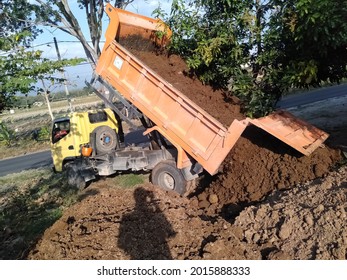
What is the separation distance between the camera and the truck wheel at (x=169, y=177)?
7969 mm

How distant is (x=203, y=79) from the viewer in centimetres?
830

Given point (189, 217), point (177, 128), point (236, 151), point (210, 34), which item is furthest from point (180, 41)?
point (189, 217)

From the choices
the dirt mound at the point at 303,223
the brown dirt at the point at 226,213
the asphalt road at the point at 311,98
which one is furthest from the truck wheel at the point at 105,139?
the asphalt road at the point at 311,98

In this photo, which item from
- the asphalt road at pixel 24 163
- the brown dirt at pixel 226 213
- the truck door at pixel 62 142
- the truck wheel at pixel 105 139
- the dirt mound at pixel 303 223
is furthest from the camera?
the asphalt road at pixel 24 163

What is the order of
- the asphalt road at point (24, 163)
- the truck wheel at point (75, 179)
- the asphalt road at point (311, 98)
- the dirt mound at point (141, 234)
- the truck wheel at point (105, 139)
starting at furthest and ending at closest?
1. the asphalt road at point (311, 98)
2. the asphalt road at point (24, 163)
3. the truck wheel at point (105, 139)
4. the truck wheel at point (75, 179)
5. the dirt mound at point (141, 234)

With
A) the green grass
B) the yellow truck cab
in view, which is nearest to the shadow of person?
the green grass

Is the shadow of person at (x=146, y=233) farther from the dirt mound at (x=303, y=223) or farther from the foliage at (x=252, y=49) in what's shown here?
the foliage at (x=252, y=49)

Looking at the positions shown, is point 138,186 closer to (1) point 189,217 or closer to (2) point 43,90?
(1) point 189,217

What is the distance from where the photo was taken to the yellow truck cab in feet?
31.5

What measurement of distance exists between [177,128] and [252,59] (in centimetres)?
254

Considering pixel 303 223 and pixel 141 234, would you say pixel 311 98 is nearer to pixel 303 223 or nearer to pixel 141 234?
pixel 303 223

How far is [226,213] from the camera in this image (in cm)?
674

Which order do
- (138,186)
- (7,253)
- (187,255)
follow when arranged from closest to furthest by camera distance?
(187,255)
(7,253)
(138,186)

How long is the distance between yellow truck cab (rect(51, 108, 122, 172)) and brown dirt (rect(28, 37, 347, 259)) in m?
1.44
